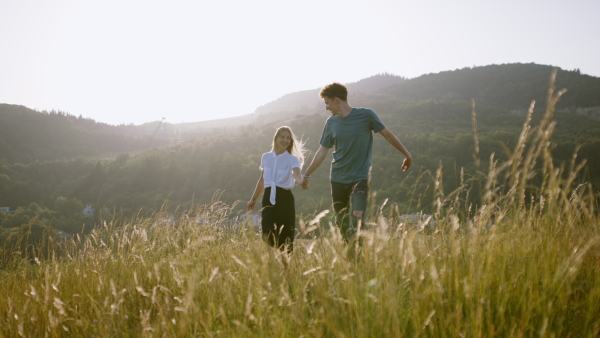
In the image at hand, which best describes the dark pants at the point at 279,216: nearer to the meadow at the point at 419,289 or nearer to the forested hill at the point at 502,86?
the meadow at the point at 419,289

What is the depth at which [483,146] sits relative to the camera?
5209cm

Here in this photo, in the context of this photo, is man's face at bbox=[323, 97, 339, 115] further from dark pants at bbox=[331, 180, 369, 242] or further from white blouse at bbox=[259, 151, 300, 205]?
dark pants at bbox=[331, 180, 369, 242]

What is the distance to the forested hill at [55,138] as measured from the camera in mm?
75375

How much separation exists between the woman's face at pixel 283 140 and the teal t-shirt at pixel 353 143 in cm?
46

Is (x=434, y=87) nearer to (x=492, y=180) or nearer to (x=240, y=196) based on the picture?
(x=240, y=196)

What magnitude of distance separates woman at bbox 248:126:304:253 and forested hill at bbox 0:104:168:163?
80981 millimetres

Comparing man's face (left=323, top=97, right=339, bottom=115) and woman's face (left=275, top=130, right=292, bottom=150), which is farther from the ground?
man's face (left=323, top=97, right=339, bottom=115)

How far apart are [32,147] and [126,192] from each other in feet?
110

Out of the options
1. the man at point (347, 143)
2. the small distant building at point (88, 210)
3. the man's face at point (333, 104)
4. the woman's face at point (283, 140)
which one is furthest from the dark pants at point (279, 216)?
the small distant building at point (88, 210)

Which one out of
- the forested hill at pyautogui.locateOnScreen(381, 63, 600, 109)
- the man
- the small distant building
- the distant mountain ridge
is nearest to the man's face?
the man

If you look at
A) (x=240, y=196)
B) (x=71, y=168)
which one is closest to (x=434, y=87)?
(x=240, y=196)

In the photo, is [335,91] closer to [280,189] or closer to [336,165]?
[336,165]

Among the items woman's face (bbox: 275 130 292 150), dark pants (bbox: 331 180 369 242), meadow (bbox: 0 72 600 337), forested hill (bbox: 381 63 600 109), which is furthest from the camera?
forested hill (bbox: 381 63 600 109)

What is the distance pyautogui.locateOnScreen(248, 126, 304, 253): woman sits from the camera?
3.96 metres
